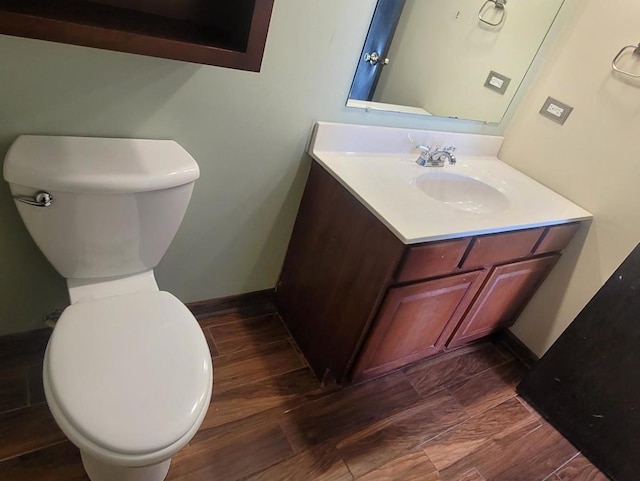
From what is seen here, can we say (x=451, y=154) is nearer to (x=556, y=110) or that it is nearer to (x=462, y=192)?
(x=462, y=192)

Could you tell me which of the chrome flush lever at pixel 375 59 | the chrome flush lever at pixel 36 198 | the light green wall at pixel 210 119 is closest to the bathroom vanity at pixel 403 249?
the light green wall at pixel 210 119

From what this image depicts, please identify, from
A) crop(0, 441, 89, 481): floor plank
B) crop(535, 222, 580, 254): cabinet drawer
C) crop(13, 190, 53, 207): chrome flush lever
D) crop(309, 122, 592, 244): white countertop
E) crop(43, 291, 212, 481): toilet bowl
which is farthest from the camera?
crop(535, 222, 580, 254): cabinet drawer

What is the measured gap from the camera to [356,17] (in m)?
1.31

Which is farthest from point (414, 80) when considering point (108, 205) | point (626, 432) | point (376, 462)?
point (626, 432)

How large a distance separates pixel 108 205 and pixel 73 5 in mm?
448

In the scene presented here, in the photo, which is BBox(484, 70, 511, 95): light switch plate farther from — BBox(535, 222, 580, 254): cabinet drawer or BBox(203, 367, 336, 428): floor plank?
BBox(203, 367, 336, 428): floor plank

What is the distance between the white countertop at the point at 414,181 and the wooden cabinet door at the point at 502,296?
224 mm

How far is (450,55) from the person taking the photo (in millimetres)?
1726

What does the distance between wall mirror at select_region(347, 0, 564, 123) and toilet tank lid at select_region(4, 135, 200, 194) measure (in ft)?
2.26

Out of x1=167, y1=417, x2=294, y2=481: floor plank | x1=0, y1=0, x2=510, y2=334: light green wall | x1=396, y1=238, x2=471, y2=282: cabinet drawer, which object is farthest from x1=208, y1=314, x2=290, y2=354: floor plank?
x1=396, y1=238, x2=471, y2=282: cabinet drawer

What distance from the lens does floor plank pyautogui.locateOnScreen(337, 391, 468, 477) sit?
148 centimetres

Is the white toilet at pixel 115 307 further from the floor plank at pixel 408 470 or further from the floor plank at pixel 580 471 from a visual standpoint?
the floor plank at pixel 580 471

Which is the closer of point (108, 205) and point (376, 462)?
point (108, 205)

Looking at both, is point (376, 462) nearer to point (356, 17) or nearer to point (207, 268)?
point (207, 268)
